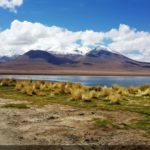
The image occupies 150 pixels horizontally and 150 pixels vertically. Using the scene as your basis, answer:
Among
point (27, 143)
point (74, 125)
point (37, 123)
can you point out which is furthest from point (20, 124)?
point (27, 143)

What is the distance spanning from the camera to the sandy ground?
10852 mm

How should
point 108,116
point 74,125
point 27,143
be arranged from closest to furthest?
1. point 27,143
2. point 74,125
3. point 108,116

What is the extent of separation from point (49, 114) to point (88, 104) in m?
3.96

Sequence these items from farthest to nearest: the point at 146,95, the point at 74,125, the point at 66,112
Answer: the point at 146,95 → the point at 66,112 → the point at 74,125

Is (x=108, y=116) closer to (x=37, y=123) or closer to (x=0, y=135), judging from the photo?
(x=37, y=123)

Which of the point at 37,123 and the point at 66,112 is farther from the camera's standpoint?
the point at 66,112

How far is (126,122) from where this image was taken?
13.5 m

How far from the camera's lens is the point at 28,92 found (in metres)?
24.5

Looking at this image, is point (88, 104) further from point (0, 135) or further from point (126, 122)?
point (0, 135)

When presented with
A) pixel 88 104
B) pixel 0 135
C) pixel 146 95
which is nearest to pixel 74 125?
pixel 0 135

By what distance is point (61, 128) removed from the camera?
40.5ft

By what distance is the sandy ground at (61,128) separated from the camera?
10.9m

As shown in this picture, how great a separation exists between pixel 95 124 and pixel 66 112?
2.87 m

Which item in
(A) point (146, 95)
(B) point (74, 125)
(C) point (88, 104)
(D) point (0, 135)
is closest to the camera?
(D) point (0, 135)
